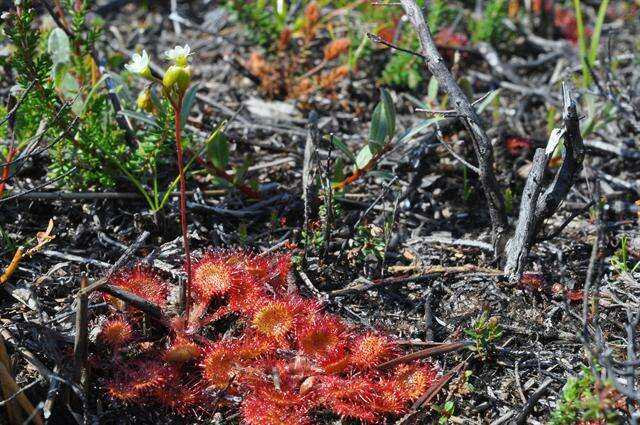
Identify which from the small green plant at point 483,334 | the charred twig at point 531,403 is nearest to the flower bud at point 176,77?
the small green plant at point 483,334

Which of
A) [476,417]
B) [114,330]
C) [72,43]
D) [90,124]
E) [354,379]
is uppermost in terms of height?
[72,43]

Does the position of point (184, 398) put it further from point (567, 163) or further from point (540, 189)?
point (567, 163)

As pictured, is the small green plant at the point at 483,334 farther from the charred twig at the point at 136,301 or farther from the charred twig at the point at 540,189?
the charred twig at the point at 136,301

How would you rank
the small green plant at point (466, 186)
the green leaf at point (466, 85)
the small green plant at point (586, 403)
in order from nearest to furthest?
the small green plant at point (586, 403) → the small green plant at point (466, 186) → the green leaf at point (466, 85)

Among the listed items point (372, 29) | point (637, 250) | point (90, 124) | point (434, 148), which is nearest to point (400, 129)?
point (434, 148)

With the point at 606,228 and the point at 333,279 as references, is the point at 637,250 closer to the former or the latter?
the point at 606,228
